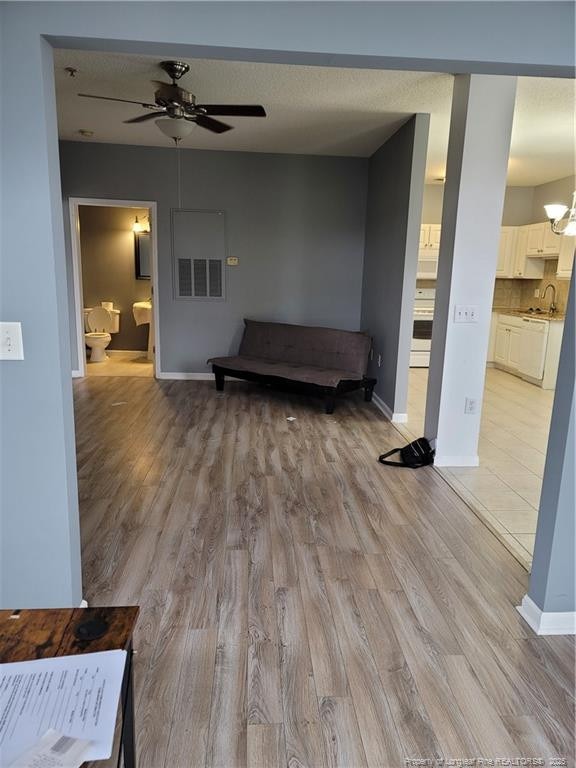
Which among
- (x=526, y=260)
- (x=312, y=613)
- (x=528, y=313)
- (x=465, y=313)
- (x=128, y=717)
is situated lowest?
(x=312, y=613)

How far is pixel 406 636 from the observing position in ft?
6.48

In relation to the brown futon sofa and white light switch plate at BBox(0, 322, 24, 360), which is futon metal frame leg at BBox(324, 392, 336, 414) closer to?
the brown futon sofa

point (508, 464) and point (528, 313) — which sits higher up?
point (528, 313)

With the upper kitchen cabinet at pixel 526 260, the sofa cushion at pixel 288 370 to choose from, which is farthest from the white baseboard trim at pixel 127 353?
the upper kitchen cabinet at pixel 526 260

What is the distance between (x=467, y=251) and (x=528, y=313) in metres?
4.27

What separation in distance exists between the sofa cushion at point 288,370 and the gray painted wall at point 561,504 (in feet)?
9.78

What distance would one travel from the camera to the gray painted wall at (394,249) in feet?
14.5

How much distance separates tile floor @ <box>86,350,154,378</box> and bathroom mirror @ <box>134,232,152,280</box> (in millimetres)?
1239

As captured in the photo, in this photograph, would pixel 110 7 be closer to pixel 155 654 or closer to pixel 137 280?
pixel 155 654

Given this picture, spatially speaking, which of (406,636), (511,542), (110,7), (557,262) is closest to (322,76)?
(110,7)

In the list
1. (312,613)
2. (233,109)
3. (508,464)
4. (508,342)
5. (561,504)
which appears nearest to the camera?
(561,504)

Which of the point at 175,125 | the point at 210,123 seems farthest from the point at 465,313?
the point at 175,125

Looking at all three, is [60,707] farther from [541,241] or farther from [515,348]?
[541,241]

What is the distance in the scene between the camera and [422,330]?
7.53m
